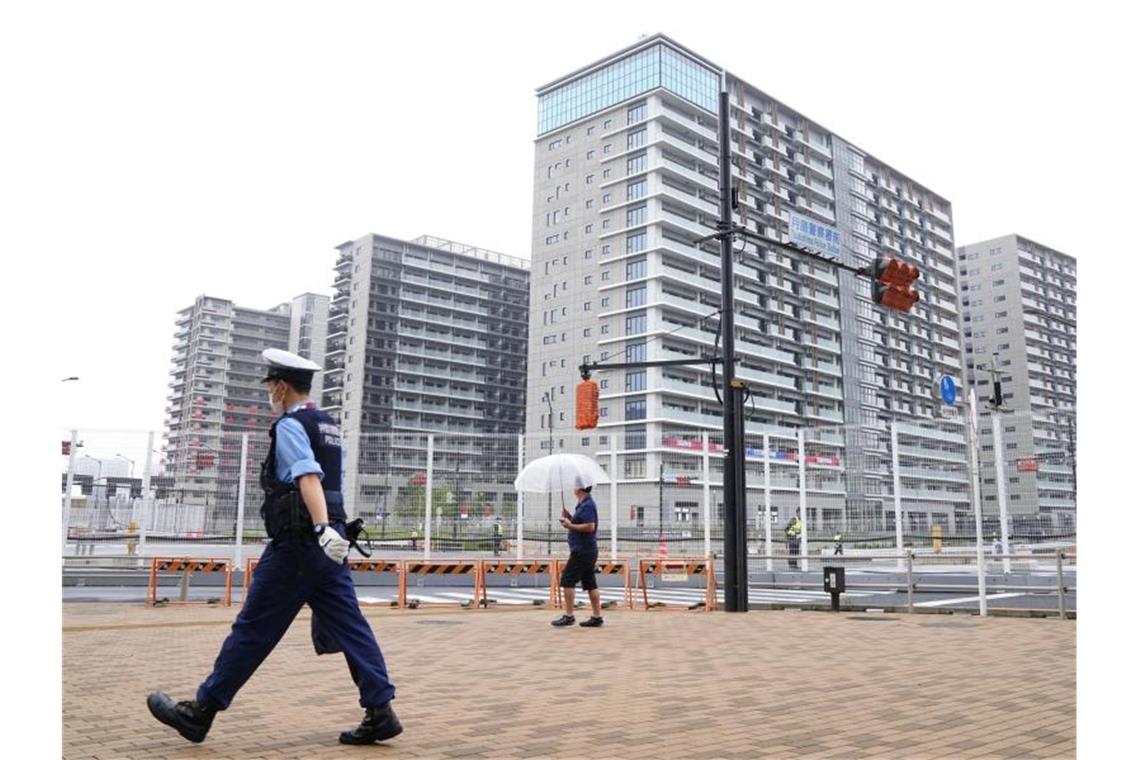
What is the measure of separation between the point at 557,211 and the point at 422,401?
103ft

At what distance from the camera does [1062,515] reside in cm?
1154

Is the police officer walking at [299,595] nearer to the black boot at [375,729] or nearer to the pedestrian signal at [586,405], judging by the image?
the black boot at [375,729]

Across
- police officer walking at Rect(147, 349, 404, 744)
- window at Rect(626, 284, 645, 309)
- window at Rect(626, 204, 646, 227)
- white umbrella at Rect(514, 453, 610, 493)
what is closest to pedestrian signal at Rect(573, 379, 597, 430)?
white umbrella at Rect(514, 453, 610, 493)

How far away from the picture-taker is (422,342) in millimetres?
98375

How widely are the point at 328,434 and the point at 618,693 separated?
2417 millimetres

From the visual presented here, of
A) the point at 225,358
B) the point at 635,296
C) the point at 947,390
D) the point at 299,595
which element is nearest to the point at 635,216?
the point at 635,296

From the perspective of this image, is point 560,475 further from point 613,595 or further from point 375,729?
point 375,729

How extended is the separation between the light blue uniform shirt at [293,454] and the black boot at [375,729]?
3.54ft

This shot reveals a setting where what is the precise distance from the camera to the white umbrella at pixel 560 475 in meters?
10.9

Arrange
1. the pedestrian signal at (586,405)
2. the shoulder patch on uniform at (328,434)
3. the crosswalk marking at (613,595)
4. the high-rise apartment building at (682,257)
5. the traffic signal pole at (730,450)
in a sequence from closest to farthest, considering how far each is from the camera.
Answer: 1. the shoulder patch on uniform at (328,434)
2. the traffic signal pole at (730,450)
3. the pedestrian signal at (586,405)
4. the crosswalk marking at (613,595)
5. the high-rise apartment building at (682,257)

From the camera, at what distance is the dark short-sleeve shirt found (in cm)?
975

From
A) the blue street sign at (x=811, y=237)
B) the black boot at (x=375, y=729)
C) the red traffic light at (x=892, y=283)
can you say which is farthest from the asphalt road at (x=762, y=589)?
the black boot at (x=375, y=729)

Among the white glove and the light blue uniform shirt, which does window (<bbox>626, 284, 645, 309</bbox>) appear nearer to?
the light blue uniform shirt

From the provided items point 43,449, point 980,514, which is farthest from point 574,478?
point 43,449
